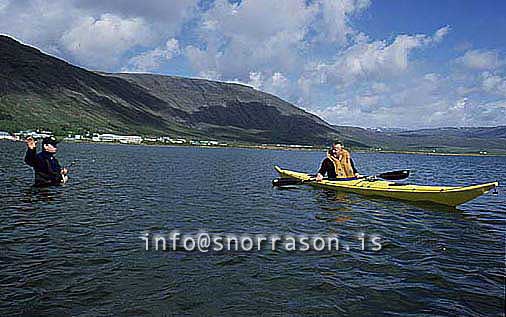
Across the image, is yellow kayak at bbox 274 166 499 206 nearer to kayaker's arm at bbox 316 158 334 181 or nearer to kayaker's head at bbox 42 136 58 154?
kayaker's arm at bbox 316 158 334 181

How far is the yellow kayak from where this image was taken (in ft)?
72.9

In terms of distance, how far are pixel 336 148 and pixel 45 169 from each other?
18.4m

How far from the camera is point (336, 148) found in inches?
1079

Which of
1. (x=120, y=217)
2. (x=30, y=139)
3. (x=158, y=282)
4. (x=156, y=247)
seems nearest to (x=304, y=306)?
(x=158, y=282)

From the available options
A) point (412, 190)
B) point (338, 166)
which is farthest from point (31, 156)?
point (412, 190)

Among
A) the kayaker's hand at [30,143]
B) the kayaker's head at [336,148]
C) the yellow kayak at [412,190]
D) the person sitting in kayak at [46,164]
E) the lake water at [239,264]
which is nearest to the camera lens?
the lake water at [239,264]

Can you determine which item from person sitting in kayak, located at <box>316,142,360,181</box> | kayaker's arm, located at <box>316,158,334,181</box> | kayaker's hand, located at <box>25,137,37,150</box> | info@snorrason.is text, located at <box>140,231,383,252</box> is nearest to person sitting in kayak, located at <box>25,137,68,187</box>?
kayaker's hand, located at <box>25,137,37,150</box>

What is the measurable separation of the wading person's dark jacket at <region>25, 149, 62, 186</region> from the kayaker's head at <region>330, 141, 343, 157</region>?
17.3m

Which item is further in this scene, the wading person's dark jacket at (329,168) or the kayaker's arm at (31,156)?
the wading person's dark jacket at (329,168)

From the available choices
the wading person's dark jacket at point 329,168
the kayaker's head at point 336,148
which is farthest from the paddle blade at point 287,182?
the kayaker's head at point 336,148

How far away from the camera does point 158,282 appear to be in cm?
1055

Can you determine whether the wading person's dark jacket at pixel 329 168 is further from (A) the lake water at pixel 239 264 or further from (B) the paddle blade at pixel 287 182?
(A) the lake water at pixel 239 264

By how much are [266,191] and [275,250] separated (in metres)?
17.9

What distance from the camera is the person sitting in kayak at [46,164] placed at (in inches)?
834
